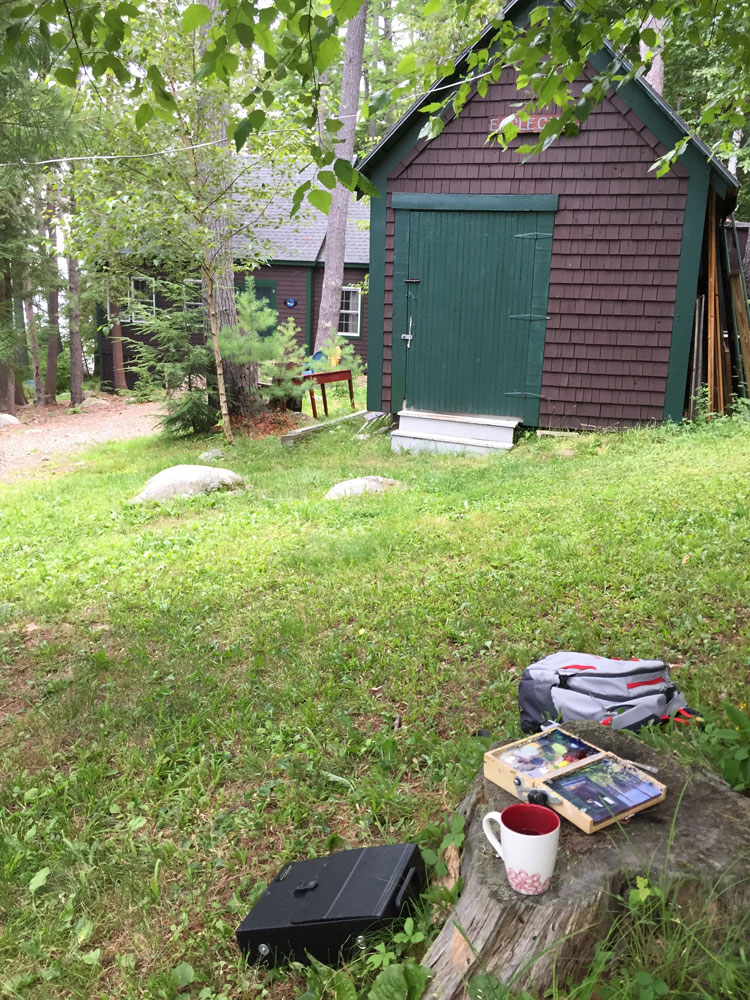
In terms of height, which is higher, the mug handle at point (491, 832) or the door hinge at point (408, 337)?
the door hinge at point (408, 337)

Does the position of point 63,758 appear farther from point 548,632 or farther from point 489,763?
point 548,632

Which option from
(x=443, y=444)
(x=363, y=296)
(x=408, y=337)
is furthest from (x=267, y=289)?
(x=443, y=444)

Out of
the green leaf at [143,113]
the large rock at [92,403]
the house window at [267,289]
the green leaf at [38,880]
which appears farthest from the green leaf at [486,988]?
the house window at [267,289]

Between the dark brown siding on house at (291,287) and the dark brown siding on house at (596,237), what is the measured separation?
32.3 ft

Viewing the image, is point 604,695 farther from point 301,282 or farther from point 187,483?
point 301,282

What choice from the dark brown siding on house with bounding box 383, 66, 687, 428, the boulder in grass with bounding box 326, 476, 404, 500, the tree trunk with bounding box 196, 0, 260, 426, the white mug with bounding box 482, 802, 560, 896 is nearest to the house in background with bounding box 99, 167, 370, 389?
the tree trunk with bounding box 196, 0, 260, 426

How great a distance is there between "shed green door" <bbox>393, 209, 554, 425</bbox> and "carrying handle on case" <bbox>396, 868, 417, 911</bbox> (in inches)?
307

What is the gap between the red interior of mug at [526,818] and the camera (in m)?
1.85

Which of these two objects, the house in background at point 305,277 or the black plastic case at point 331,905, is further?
the house in background at point 305,277

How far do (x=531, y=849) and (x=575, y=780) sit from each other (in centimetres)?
40

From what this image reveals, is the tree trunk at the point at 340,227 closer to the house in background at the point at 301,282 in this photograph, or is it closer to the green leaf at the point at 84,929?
the house in background at the point at 301,282

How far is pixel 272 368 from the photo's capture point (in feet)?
37.8

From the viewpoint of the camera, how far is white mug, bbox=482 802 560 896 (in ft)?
5.73

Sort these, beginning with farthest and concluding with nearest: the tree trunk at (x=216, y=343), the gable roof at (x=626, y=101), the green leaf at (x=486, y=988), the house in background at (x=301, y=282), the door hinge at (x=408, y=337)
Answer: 1. the house in background at (x=301, y=282)
2. the tree trunk at (x=216, y=343)
3. the door hinge at (x=408, y=337)
4. the gable roof at (x=626, y=101)
5. the green leaf at (x=486, y=988)
